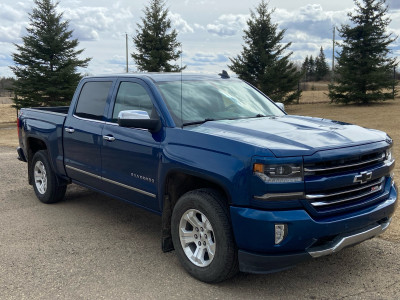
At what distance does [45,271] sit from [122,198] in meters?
1.19

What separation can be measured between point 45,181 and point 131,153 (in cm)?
265

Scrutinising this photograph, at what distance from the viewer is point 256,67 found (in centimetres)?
2478

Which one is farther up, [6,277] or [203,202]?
[203,202]

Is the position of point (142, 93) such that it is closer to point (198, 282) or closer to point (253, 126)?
point (253, 126)

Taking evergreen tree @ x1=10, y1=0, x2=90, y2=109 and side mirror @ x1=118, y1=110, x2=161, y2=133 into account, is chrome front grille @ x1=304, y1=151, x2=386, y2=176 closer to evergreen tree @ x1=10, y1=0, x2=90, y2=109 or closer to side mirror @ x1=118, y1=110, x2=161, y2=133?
side mirror @ x1=118, y1=110, x2=161, y2=133

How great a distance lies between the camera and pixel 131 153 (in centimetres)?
465

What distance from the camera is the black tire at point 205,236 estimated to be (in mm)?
3646

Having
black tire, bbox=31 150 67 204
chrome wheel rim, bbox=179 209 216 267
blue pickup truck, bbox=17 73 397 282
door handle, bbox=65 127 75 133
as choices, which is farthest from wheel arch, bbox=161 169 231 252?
black tire, bbox=31 150 67 204

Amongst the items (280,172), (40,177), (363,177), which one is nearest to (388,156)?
(363,177)

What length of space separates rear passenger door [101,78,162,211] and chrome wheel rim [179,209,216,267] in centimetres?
53

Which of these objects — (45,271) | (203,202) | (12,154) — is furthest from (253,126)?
(12,154)

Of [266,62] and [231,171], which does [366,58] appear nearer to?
[266,62]

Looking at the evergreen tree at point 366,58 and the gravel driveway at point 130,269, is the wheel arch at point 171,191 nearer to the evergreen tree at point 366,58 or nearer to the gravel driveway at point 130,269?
the gravel driveway at point 130,269

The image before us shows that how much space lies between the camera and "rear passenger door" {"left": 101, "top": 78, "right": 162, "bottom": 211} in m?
4.45
